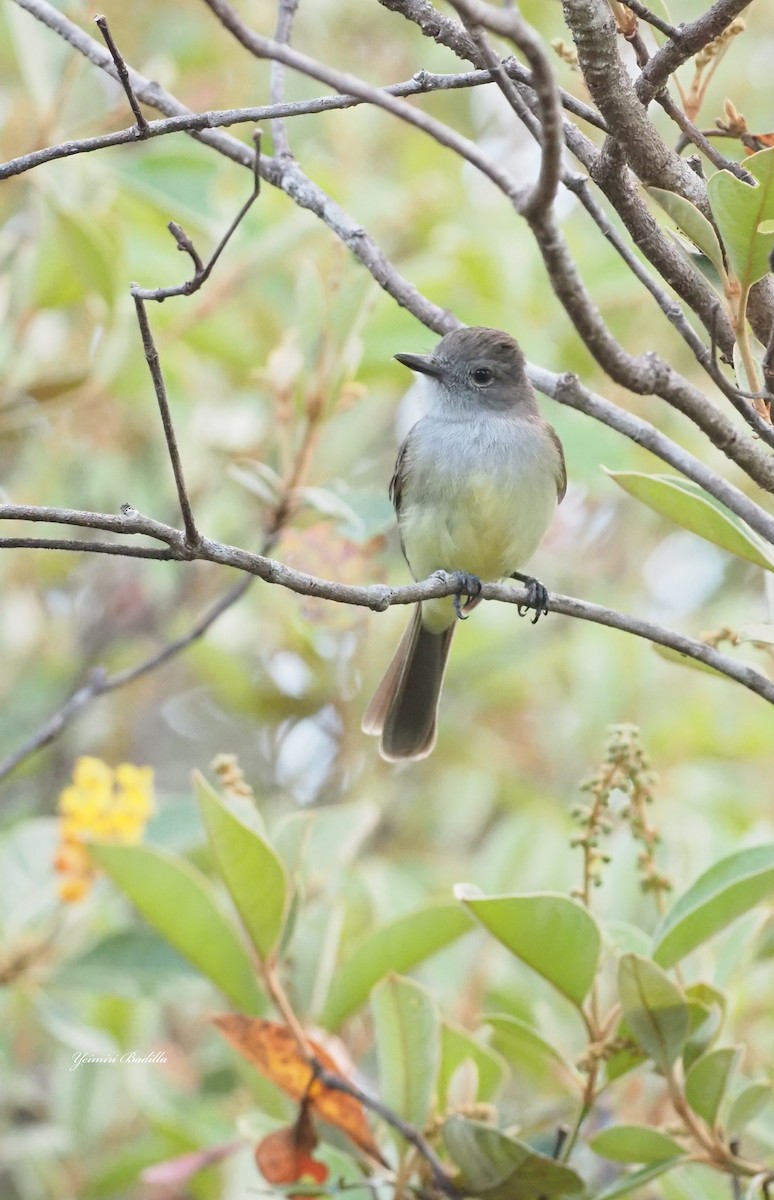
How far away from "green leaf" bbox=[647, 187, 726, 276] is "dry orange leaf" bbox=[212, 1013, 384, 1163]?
1.43 m

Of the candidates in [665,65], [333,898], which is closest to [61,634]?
[333,898]

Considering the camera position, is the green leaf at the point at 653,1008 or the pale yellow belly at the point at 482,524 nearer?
the green leaf at the point at 653,1008

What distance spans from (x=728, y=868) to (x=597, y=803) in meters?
0.32

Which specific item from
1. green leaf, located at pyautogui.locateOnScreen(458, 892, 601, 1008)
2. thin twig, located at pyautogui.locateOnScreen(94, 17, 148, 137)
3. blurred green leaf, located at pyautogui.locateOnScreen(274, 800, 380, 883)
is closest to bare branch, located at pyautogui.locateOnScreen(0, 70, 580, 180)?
thin twig, located at pyautogui.locateOnScreen(94, 17, 148, 137)

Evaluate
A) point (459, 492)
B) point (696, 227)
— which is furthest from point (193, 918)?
point (696, 227)

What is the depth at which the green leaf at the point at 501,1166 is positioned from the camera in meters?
2.16

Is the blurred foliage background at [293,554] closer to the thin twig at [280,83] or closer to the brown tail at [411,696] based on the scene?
the brown tail at [411,696]

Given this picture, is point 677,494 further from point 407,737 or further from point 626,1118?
point 407,737

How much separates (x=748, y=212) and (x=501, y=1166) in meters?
1.44

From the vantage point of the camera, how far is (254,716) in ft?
16.1

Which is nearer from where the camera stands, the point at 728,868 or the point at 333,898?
the point at 728,868

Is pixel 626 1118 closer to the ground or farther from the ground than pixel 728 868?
closer to the ground

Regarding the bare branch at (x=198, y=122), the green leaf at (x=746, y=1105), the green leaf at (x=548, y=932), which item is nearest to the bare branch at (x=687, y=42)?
the bare branch at (x=198, y=122)

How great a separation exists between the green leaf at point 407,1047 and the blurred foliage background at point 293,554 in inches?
16.2
